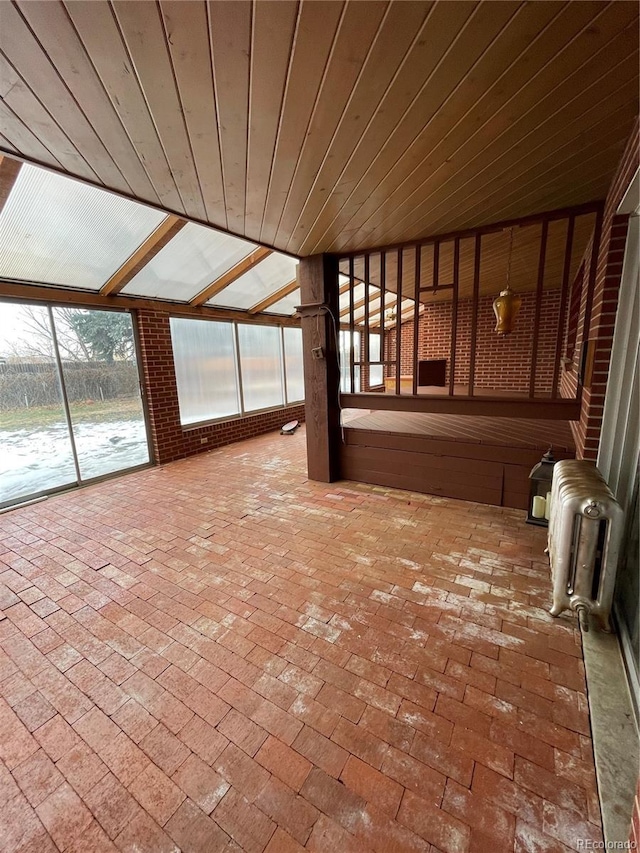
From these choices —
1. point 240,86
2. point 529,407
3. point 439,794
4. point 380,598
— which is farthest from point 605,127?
point 439,794

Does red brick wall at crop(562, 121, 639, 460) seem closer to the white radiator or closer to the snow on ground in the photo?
the white radiator

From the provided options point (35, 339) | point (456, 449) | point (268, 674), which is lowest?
point (268, 674)

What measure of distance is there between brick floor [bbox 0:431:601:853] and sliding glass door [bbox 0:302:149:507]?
50.8 inches

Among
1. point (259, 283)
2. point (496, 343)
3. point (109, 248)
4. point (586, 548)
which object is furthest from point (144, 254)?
point (496, 343)

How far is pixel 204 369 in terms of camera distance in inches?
230

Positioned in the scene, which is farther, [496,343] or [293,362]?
[293,362]

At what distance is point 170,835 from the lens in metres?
1.12

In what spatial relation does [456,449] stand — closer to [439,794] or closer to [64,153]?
[439,794]

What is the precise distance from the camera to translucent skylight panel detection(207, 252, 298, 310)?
4746mm

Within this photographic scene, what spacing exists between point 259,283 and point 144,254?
1.93 meters

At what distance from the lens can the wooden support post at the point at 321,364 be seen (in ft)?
12.4

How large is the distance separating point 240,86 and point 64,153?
108 cm

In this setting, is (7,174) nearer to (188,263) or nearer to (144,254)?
(144,254)

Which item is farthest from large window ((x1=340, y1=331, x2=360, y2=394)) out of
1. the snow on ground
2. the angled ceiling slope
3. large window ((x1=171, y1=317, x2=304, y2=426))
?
the snow on ground
